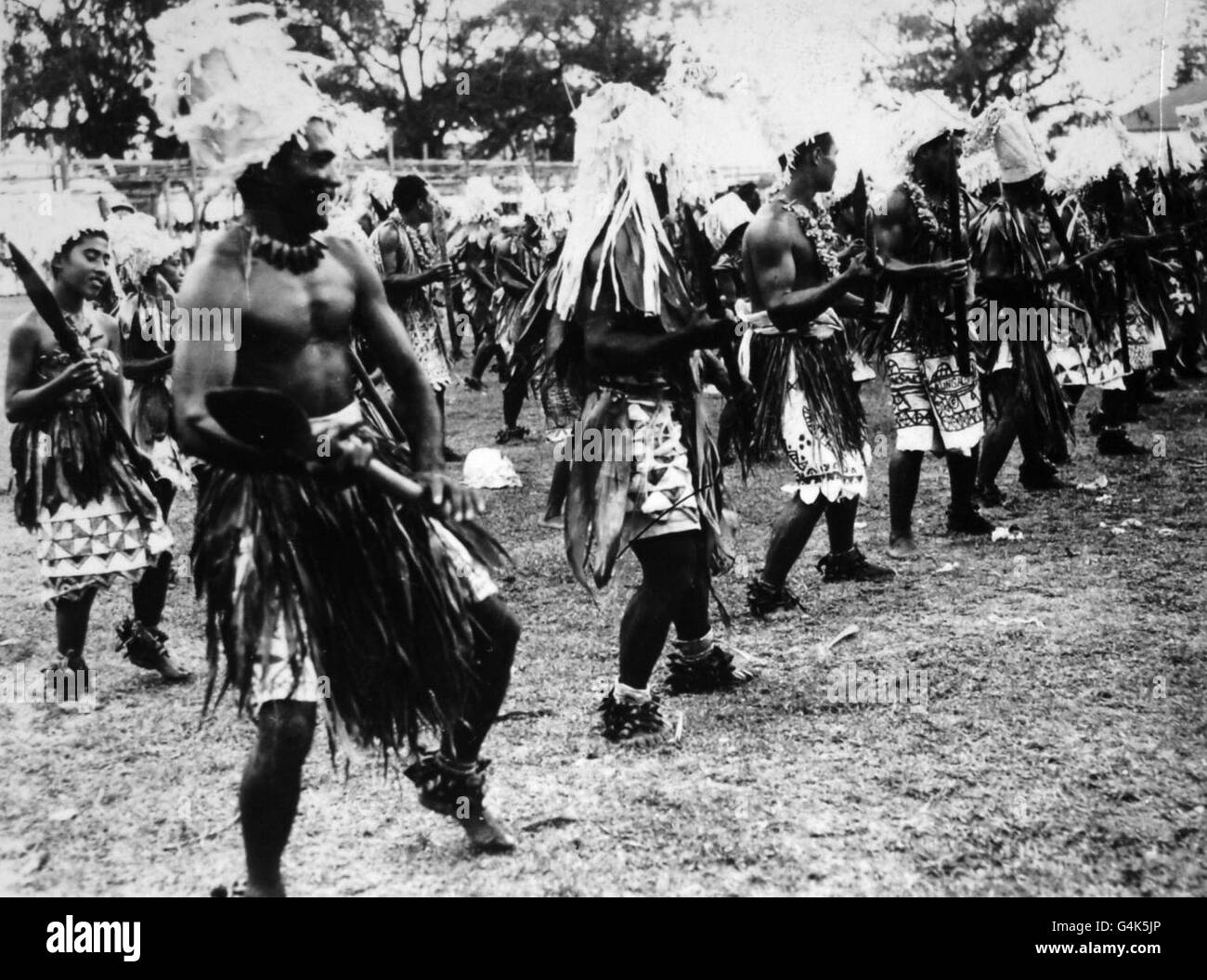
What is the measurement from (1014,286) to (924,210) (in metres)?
0.87

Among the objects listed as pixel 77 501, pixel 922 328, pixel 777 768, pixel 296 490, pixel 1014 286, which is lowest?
pixel 777 768

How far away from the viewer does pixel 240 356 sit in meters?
2.69

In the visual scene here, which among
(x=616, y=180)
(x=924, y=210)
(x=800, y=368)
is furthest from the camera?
(x=924, y=210)

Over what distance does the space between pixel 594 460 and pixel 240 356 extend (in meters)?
1.42

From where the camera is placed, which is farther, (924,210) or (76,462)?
(924,210)

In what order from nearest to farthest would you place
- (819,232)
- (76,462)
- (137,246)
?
(76,462) < (819,232) < (137,246)

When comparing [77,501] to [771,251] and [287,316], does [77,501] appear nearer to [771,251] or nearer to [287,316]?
[287,316]

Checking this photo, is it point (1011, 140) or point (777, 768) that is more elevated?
point (1011, 140)

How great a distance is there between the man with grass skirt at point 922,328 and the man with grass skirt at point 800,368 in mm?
599

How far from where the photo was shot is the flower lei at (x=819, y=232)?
16.1ft

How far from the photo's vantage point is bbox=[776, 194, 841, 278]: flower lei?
16.1 feet

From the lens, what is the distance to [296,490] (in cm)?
270

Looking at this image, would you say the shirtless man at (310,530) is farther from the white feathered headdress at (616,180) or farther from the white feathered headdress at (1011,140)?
the white feathered headdress at (1011,140)

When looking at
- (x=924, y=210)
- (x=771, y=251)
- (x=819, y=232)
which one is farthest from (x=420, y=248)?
(x=771, y=251)
